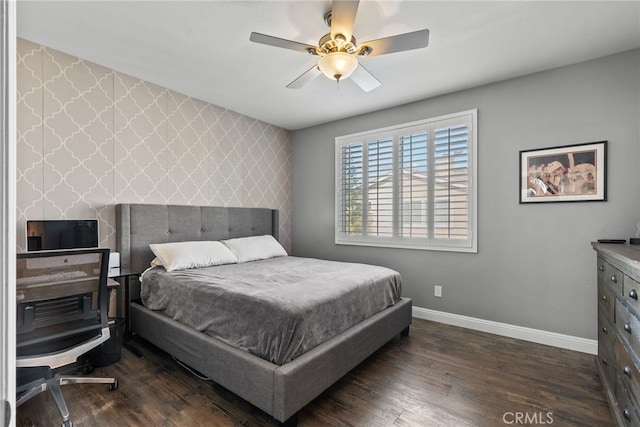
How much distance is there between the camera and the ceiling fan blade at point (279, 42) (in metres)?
1.97

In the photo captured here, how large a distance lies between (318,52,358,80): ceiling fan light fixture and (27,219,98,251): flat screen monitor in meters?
2.35

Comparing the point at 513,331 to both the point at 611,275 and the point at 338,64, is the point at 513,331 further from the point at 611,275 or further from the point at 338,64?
the point at 338,64

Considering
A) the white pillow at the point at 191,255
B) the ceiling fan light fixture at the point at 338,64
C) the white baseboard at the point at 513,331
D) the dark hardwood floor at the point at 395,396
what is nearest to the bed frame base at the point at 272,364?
the dark hardwood floor at the point at 395,396

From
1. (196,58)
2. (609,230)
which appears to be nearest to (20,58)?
(196,58)

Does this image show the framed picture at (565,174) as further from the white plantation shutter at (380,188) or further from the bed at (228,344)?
the bed at (228,344)

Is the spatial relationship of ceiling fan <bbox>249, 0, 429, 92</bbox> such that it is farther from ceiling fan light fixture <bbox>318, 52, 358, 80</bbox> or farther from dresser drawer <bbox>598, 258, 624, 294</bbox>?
dresser drawer <bbox>598, 258, 624, 294</bbox>

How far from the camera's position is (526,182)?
300 centimetres

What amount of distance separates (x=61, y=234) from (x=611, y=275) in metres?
3.93

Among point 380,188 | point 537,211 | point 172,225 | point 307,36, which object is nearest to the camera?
point 307,36

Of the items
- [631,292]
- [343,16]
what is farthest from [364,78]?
[631,292]

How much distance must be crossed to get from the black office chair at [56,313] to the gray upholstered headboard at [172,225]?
45.9 inches

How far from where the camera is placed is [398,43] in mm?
2004

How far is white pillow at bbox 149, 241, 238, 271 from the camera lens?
9.62ft

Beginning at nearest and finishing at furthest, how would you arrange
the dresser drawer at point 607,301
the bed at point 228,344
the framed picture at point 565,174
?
the bed at point 228,344 → the dresser drawer at point 607,301 → the framed picture at point 565,174
